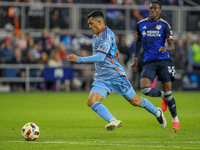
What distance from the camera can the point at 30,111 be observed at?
10.9 metres

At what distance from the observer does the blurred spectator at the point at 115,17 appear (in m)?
20.6

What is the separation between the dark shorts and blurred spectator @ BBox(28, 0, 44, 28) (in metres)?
12.5

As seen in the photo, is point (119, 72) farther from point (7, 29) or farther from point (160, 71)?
point (7, 29)

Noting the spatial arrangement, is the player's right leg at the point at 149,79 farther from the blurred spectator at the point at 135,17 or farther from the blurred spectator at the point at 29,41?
the blurred spectator at the point at 135,17

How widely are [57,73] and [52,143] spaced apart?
12.7 m

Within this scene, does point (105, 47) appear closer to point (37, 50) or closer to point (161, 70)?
point (161, 70)

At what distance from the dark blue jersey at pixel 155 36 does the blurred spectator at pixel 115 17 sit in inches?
486

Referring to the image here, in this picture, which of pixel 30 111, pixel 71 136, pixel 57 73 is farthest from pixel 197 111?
pixel 57 73

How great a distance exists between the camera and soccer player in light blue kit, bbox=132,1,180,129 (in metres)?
8.06

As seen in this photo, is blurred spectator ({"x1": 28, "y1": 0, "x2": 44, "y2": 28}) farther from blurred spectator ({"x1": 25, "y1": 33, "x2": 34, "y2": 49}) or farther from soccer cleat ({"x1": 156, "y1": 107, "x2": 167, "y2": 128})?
soccer cleat ({"x1": 156, "y1": 107, "x2": 167, "y2": 128})

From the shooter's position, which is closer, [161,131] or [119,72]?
[119,72]

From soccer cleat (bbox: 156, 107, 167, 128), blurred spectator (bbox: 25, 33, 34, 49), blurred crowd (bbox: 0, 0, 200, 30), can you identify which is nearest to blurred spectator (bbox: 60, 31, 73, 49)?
blurred crowd (bbox: 0, 0, 200, 30)

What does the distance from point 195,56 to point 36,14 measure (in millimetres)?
8594

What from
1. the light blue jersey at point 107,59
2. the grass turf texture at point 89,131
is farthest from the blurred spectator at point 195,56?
the light blue jersey at point 107,59
